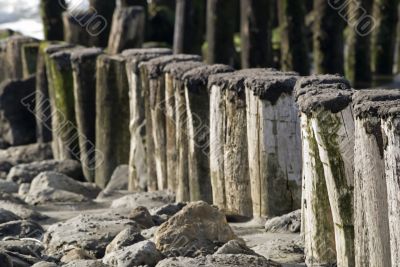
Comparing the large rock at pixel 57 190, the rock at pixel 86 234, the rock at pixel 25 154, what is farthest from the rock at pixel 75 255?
the rock at pixel 25 154

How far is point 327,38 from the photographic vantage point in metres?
16.6

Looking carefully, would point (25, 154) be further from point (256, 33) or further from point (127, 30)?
point (256, 33)

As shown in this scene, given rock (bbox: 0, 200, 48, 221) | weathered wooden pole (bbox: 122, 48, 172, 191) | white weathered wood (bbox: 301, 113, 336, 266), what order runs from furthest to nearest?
weathered wooden pole (bbox: 122, 48, 172, 191) → rock (bbox: 0, 200, 48, 221) → white weathered wood (bbox: 301, 113, 336, 266)

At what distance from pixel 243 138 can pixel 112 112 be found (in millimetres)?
3907

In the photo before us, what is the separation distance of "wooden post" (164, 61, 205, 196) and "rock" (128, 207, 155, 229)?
120cm

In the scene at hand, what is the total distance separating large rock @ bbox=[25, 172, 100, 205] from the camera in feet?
35.9

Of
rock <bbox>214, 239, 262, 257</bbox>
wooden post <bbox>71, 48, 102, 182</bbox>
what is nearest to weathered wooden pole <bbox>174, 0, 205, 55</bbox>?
wooden post <bbox>71, 48, 102, 182</bbox>

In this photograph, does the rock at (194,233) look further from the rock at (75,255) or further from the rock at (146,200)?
the rock at (146,200)

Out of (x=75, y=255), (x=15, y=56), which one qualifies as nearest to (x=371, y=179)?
(x=75, y=255)

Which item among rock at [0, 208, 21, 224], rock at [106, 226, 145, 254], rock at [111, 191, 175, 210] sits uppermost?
rock at [111, 191, 175, 210]

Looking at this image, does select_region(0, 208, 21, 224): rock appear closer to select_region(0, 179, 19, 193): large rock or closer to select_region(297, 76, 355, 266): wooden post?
select_region(0, 179, 19, 193): large rock

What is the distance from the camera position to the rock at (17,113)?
52.3ft

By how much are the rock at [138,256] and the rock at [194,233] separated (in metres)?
0.22

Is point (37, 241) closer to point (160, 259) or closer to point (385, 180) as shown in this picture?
point (160, 259)
